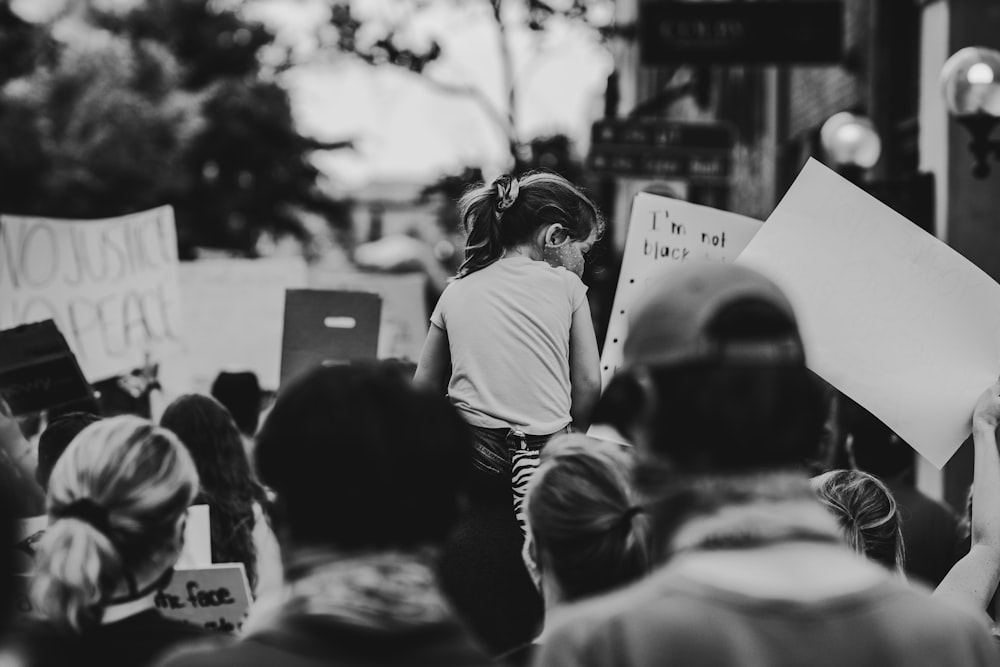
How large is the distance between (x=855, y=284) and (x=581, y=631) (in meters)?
A: 2.22

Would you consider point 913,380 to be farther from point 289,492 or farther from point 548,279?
point 289,492

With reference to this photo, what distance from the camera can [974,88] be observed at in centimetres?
691

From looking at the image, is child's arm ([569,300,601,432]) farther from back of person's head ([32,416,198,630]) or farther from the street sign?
the street sign

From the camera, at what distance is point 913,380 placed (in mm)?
3404

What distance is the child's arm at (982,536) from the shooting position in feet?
9.40

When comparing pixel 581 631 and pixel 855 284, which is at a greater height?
pixel 855 284

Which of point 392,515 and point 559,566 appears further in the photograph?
point 559,566

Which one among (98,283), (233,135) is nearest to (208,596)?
(98,283)

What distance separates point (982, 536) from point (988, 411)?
31 cm

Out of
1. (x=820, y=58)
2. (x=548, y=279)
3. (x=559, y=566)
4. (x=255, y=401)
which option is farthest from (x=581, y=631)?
(x=820, y=58)

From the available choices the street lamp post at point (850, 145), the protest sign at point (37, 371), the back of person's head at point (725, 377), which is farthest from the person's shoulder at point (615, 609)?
the street lamp post at point (850, 145)

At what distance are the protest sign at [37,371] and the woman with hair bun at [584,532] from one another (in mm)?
2713

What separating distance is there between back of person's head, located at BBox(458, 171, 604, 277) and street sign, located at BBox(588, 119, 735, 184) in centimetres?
728

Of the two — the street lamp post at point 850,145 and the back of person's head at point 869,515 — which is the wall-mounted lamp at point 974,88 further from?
the back of person's head at point 869,515
